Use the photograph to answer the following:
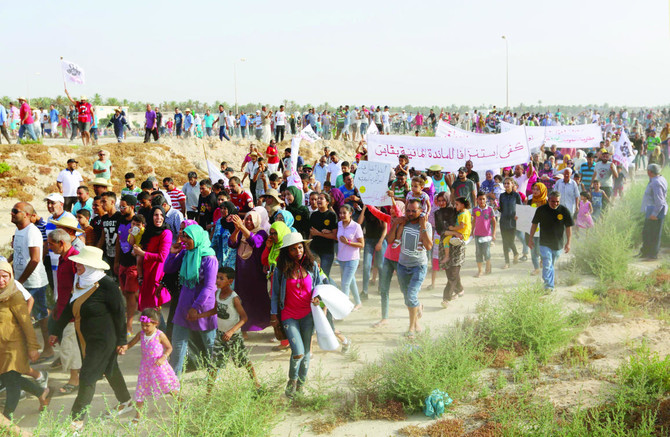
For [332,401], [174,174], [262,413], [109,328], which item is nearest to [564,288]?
[332,401]

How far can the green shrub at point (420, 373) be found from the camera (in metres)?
5.55

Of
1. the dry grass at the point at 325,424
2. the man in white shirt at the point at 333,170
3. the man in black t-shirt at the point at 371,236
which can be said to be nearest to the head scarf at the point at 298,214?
the man in black t-shirt at the point at 371,236

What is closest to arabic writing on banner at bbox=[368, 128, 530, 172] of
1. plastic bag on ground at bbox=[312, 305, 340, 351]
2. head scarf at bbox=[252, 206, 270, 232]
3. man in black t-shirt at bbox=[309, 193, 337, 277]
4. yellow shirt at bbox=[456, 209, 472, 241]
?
yellow shirt at bbox=[456, 209, 472, 241]

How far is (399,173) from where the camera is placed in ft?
32.4

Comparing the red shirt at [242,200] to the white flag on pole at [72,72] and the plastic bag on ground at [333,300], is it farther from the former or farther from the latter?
the white flag on pole at [72,72]

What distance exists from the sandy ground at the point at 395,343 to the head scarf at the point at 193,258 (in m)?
1.10

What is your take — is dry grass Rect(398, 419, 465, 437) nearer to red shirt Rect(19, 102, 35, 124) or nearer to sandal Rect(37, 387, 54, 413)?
sandal Rect(37, 387, 54, 413)

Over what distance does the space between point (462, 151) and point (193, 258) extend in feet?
27.4

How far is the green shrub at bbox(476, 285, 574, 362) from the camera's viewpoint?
6832mm

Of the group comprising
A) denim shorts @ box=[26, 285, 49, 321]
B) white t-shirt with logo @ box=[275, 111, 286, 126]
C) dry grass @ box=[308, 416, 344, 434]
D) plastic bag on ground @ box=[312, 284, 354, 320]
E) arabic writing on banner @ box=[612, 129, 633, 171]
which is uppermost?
white t-shirt with logo @ box=[275, 111, 286, 126]

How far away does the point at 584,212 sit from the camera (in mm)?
11523

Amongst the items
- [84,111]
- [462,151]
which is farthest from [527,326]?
[84,111]

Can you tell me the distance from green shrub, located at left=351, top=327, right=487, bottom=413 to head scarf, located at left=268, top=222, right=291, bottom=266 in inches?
61.1

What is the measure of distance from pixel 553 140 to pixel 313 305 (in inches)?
623
